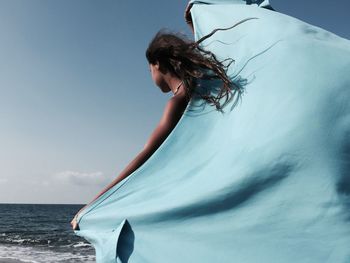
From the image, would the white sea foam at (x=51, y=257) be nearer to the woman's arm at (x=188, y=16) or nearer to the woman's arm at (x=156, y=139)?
the woman's arm at (x=188, y=16)

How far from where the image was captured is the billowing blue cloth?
1.65m

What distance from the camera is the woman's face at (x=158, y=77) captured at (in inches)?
94.1

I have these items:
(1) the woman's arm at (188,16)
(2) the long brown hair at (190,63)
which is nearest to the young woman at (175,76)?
(2) the long brown hair at (190,63)

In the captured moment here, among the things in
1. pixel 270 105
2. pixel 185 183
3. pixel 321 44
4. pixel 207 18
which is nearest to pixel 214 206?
pixel 185 183

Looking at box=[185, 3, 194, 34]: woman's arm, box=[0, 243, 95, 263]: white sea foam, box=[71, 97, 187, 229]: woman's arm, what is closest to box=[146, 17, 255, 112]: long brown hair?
box=[71, 97, 187, 229]: woman's arm

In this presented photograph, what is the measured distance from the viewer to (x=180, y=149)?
208 cm

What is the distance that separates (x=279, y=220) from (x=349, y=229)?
302 millimetres

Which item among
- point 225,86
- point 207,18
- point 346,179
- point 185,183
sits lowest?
point 346,179

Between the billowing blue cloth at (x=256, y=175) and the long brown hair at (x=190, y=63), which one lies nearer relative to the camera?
the billowing blue cloth at (x=256, y=175)

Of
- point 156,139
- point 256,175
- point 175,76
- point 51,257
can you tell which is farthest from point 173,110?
point 51,257

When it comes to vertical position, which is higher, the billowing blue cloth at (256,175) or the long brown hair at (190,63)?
the long brown hair at (190,63)

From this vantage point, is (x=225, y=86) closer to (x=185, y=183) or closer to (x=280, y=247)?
(x=185, y=183)

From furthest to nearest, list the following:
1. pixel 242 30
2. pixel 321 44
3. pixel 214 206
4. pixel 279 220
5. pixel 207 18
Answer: pixel 207 18, pixel 242 30, pixel 321 44, pixel 214 206, pixel 279 220

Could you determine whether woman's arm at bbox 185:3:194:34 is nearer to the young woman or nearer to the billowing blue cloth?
the young woman
